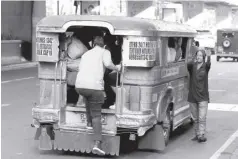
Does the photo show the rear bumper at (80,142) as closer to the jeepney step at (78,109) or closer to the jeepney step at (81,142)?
the jeepney step at (81,142)

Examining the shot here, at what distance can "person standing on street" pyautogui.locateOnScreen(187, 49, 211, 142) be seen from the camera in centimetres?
966

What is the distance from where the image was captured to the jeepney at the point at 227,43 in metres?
37.8

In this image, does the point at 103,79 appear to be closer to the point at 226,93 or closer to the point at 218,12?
the point at 226,93

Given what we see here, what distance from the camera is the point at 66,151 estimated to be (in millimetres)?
8703

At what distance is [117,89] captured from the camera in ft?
27.0

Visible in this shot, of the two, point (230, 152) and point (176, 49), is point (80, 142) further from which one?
point (176, 49)

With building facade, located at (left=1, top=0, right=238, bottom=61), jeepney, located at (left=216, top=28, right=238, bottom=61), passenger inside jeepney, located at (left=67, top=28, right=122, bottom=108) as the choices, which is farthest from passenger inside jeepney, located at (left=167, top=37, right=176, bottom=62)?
jeepney, located at (left=216, top=28, right=238, bottom=61)

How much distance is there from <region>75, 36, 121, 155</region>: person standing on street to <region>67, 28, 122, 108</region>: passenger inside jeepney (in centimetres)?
55

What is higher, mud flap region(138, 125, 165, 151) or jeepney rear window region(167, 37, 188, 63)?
jeepney rear window region(167, 37, 188, 63)

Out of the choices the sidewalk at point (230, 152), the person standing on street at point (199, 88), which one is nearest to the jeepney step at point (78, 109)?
the sidewalk at point (230, 152)

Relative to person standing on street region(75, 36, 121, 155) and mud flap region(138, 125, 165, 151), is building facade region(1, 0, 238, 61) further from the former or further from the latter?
person standing on street region(75, 36, 121, 155)

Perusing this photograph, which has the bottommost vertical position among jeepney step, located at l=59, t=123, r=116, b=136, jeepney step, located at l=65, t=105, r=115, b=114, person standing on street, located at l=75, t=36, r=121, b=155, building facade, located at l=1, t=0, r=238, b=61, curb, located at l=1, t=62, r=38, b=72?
curb, located at l=1, t=62, r=38, b=72

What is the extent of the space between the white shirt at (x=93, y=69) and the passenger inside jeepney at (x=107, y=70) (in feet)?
1.81

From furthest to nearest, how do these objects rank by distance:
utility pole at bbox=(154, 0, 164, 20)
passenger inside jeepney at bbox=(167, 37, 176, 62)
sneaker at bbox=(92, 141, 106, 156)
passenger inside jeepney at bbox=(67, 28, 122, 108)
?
utility pole at bbox=(154, 0, 164, 20), passenger inside jeepney at bbox=(167, 37, 176, 62), passenger inside jeepney at bbox=(67, 28, 122, 108), sneaker at bbox=(92, 141, 106, 156)
